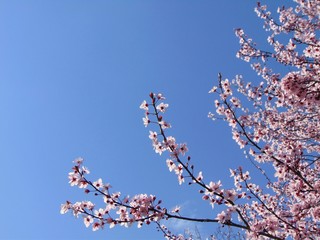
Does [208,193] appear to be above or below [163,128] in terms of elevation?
below

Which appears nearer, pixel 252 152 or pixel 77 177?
pixel 77 177

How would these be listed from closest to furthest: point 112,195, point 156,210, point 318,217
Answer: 1. point 156,210
2. point 112,195
3. point 318,217

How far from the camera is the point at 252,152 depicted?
8.15 m

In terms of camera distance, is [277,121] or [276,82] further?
[277,121]

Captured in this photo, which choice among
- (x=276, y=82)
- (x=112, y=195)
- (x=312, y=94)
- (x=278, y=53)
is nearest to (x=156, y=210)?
(x=112, y=195)

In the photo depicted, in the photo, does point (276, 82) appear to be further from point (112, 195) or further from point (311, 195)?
point (112, 195)

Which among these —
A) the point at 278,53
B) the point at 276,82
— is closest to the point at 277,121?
the point at 276,82

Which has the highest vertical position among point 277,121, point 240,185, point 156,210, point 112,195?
point 277,121

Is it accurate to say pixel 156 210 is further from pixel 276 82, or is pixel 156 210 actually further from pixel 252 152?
pixel 276 82

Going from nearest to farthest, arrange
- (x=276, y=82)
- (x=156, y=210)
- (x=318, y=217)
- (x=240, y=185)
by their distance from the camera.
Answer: (x=156, y=210), (x=318, y=217), (x=240, y=185), (x=276, y=82)

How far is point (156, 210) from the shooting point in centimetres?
519

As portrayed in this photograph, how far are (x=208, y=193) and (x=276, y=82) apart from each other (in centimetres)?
527

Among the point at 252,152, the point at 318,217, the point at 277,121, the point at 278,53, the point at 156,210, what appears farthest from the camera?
the point at 278,53

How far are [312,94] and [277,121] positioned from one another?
4.96 meters
